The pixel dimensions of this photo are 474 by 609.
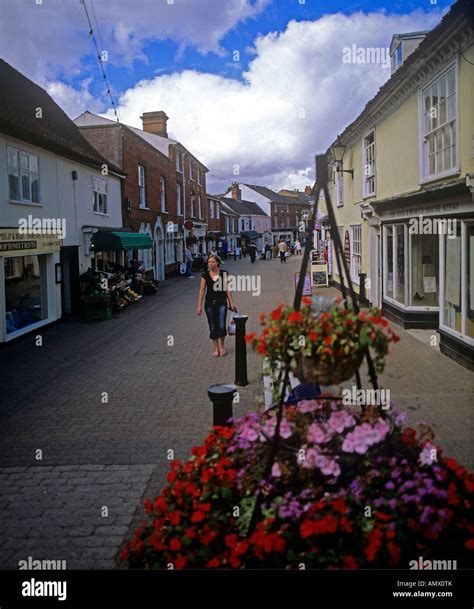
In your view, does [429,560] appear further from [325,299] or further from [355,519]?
[325,299]

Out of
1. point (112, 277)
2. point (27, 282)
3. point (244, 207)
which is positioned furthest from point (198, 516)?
point (244, 207)

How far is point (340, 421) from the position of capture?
10.5 feet

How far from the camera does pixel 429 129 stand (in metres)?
10.4

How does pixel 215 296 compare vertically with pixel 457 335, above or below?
above

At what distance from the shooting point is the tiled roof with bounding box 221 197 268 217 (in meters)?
64.7

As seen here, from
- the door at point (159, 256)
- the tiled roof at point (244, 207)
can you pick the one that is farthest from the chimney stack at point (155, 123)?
the tiled roof at point (244, 207)

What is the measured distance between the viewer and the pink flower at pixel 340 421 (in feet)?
10.4

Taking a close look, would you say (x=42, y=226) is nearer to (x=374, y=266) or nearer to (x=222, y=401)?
(x=374, y=266)

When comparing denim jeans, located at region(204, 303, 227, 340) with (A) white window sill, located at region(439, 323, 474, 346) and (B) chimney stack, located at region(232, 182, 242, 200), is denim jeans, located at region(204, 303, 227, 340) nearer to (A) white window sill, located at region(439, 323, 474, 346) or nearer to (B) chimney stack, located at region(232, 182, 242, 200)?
(A) white window sill, located at region(439, 323, 474, 346)

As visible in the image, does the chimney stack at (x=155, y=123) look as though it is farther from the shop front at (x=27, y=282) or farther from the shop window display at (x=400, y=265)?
the shop window display at (x=400, y=265)

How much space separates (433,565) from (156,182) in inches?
1017

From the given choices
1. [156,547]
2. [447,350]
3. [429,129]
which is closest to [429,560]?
[156,547]

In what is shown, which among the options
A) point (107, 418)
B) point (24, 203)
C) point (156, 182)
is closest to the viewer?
point (107, 418)

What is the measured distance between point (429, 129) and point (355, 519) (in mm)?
9058
